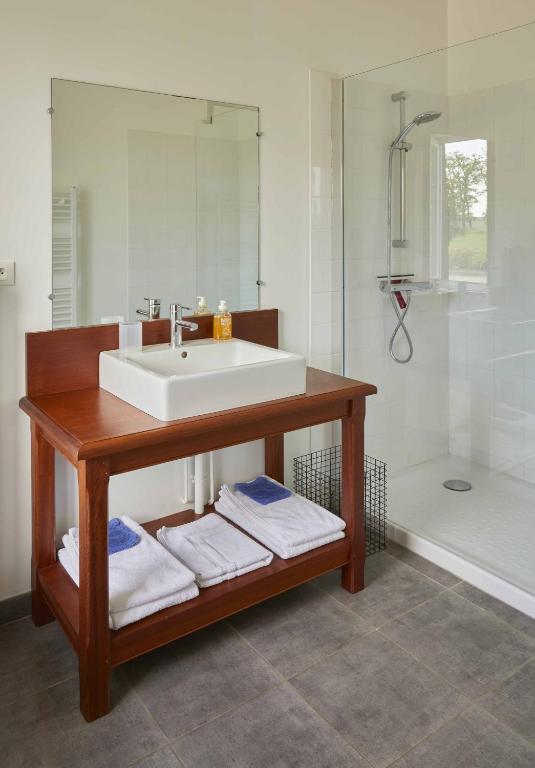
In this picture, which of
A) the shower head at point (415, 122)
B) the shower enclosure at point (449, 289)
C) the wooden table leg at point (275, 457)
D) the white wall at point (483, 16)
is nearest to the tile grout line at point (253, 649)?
the wooden table leg at point (275, 457)

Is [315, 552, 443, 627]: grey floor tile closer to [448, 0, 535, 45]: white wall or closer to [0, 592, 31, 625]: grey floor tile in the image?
[0, 592, 31, 625]: grey floor tile

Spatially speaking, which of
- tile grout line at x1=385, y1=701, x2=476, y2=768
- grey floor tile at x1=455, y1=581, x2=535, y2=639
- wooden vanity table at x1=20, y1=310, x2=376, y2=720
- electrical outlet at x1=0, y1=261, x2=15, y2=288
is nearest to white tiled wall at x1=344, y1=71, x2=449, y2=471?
wooden vanity table at x1=20, y1=310, x2=376, y2=720

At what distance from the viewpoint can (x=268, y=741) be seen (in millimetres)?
1653

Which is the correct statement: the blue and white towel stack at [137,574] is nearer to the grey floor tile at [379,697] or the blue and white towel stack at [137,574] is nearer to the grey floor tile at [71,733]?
the grey floor tile at [71,733]

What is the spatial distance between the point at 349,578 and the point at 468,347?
1198 mm

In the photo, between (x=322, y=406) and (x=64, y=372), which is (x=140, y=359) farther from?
(x=322, y=406)

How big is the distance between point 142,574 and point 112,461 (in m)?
0.46

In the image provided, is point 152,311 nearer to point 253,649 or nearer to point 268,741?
point 253,649

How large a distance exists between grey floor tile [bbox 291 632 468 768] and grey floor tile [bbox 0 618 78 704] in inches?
28.4

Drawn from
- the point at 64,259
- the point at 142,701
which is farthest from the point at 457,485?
the point at 64,259

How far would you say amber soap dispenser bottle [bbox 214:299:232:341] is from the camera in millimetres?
2354

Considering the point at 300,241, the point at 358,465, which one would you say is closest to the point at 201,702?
the point at 358,465

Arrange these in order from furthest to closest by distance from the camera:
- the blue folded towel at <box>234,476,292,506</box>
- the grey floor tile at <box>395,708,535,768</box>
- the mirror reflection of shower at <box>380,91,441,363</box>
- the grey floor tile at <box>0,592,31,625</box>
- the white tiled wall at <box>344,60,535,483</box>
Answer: the mirror reflection of shower at <box>380,91,441,363</box> < the white tiled wall at <box>344,60,535,483</box> < the blue folded towel at <box>234,476,292,506</box> < the grey floor tile at <box>0,592,31,625</box> < the grey floor tile at <box>395,708,535,768</box>

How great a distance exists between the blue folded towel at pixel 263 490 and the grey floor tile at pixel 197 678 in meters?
0.54
